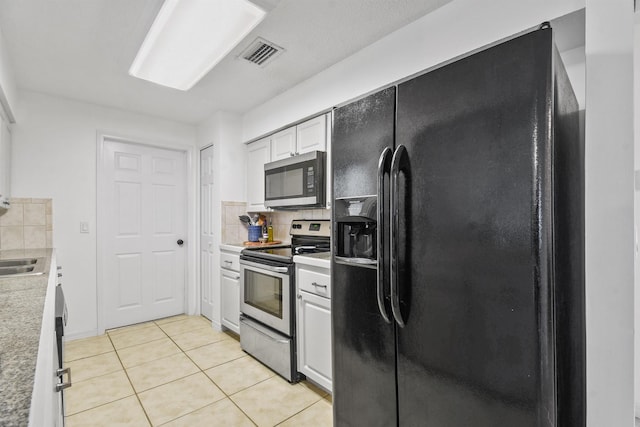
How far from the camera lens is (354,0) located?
163 cm

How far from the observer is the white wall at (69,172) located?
278 centimetres

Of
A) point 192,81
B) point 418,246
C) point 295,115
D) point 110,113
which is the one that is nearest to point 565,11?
→ point 418,246

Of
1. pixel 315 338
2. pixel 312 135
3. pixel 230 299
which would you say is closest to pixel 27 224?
pixel 230 299

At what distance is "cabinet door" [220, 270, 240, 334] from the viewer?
2.93 metres

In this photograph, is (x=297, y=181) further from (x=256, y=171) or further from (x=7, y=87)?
(x=7, y=87)

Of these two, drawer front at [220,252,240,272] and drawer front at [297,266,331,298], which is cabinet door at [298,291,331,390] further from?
drawer front at [220,252,240,272]

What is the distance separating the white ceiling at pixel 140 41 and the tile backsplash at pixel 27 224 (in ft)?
3.32

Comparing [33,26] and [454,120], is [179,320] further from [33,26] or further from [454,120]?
[454,120]

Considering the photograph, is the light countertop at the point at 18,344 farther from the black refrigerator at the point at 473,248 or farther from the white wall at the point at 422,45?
the white wall at the point at 422,45

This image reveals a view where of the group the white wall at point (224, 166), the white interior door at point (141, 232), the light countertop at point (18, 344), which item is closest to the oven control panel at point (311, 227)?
the white wall at point (224, 166)

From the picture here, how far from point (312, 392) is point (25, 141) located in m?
3.18

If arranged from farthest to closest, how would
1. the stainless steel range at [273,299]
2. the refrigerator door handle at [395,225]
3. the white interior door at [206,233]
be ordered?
the white interior door at [206,233]
the stainless steel range at [273,299]
the refrigerator door handle at [395,225]

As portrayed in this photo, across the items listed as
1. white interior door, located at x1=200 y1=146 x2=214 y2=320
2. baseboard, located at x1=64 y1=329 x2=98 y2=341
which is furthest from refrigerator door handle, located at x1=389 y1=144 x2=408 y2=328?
baseboard, located at x1=64 y1=329 x2=98 y2=341

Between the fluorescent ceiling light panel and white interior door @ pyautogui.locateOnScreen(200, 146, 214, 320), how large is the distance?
4.57 feet
